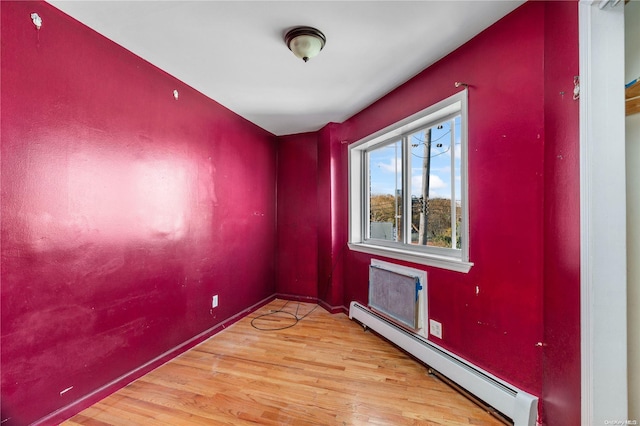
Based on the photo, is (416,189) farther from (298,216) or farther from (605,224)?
(298,216)

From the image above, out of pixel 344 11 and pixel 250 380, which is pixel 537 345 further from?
pixel 344 11

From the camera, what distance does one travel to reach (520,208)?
146 centimetres

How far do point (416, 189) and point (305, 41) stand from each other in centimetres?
154

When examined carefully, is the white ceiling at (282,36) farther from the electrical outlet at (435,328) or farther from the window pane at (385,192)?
the electrical outlet at (435,328)

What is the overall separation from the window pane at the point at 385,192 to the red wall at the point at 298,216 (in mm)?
853

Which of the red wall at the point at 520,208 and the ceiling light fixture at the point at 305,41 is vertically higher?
the ceiling light fixture at the point at 305,41

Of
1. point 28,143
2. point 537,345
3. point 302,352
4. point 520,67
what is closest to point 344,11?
point 520,67

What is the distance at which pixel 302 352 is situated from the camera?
225 centimetres

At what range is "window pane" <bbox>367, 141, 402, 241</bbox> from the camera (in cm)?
268

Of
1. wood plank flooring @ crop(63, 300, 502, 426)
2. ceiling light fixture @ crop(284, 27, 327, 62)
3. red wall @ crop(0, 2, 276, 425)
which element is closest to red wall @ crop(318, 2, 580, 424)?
wood plank flooring @ crop(63, 300, 502, 426)

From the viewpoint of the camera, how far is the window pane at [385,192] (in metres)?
2.68

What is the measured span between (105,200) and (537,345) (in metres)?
2.67

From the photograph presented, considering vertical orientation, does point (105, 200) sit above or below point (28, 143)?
below

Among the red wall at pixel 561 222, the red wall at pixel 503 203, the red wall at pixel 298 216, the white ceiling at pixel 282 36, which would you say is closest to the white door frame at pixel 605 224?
the red wall at pixel 561 222
